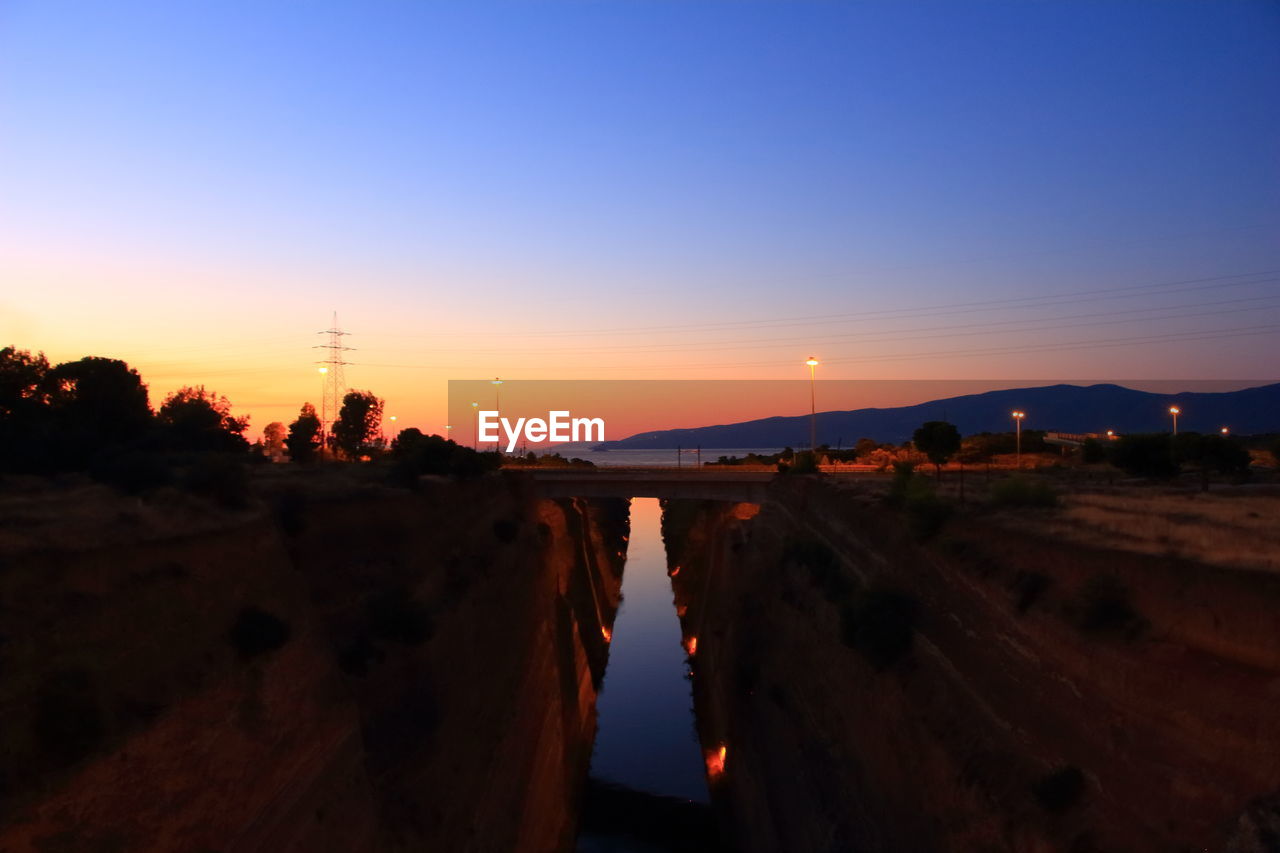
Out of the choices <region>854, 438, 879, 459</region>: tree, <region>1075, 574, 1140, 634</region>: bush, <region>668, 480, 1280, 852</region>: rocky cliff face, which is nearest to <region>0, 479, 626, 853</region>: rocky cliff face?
<region>668, 480, 1280, 852</region>: rocky cliff face

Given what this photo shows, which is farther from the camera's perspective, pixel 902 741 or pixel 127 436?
pixel 127 436

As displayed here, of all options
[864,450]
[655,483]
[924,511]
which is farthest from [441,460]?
[864,450]

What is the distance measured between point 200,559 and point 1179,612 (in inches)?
771

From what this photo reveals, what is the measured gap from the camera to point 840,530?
3034 cm

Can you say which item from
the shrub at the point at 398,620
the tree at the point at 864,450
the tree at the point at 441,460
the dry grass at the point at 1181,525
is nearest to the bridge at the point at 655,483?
the tree at the point at 441,460

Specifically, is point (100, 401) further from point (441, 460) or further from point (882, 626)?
point (882, 626)

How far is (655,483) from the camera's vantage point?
44812mm

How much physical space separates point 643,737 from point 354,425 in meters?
44.5

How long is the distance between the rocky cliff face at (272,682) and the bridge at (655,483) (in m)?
11.6

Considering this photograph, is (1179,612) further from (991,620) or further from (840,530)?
(840,530)

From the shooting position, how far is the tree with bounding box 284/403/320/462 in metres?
62.9

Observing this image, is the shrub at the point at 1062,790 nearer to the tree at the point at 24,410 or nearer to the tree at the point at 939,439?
the tree at the point at 939,439

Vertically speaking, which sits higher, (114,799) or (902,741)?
(114,799)

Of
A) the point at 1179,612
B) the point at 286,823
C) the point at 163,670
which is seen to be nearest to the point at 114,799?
the point at 163,670
